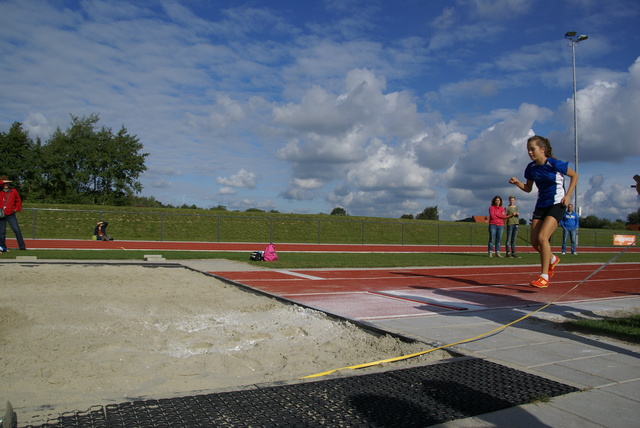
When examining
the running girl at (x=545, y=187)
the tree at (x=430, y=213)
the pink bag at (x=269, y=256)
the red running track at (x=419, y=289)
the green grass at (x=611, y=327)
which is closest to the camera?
the green grass at (x=611, y=327)

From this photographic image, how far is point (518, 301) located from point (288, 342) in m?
4.09

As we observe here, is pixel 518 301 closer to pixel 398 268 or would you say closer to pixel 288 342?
pixel 288 342

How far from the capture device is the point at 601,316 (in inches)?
216

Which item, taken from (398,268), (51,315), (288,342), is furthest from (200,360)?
(398,268)

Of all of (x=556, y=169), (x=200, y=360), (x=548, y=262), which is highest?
(x=556, y=169)

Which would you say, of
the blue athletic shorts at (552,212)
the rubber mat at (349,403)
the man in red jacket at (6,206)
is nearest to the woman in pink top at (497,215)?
the blue athletic shorts at (552,212)

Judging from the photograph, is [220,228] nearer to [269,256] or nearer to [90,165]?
[269,256]

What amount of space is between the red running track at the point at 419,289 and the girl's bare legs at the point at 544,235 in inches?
25.9

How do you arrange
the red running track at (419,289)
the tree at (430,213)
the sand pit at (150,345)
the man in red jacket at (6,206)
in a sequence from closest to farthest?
the sand pit at (150,345), the red running track at (419,289), the man in red jacket at (6,206), the tree at (430,213)

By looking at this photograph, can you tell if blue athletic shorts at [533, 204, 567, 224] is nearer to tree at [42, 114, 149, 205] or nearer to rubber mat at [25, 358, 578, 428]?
rubber mat at [25, 358, 578, 428]

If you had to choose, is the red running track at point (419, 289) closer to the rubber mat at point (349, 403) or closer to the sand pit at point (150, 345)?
the sand pit at point (150, 345)

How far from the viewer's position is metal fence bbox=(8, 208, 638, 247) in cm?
2580

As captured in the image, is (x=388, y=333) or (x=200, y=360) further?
(x=388, y=333)

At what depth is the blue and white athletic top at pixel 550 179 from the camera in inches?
234
